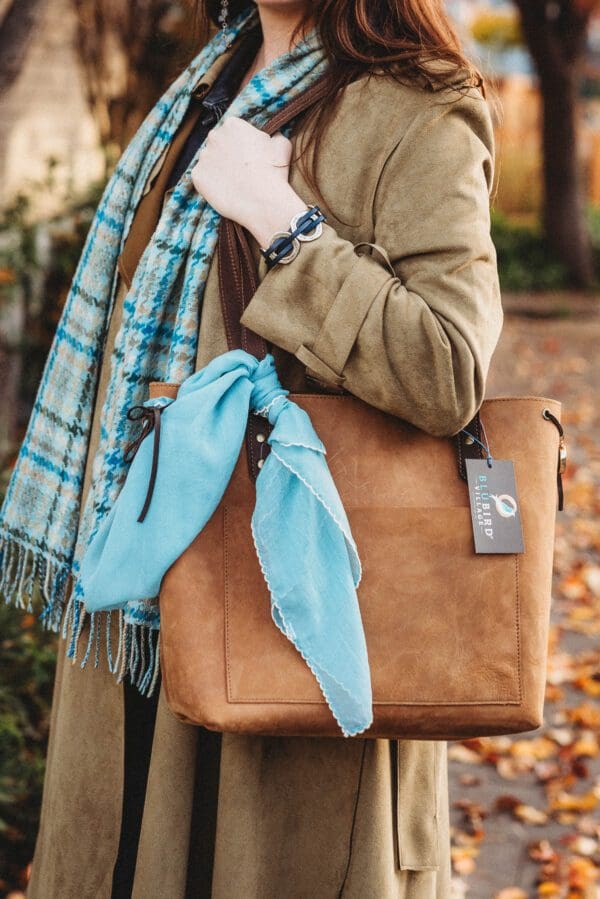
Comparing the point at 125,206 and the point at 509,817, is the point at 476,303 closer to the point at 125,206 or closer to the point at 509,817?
the point at 125,206

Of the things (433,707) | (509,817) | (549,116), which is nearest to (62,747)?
(433,707)

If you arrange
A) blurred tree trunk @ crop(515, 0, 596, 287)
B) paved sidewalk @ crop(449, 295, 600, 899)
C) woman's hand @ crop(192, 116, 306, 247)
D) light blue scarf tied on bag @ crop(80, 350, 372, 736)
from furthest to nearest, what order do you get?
blurred tree trunk @ crop(515, 0, 596, 287), paved sidewalk @ crop(449, 295, 600, 899), woman's hand @ crop(192, 116, 306, 247), light blue scarf tied on bag @ crop(80, 350, 372, 736)

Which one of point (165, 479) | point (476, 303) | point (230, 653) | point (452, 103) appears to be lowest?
point (230, 653)

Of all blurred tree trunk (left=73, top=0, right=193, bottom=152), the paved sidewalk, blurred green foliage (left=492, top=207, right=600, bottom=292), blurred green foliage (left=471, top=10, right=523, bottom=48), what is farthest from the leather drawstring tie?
blurred green foliage (left=471, top=10, right=523, bottom=48)

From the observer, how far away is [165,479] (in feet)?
4.52

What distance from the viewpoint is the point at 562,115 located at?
1177cm

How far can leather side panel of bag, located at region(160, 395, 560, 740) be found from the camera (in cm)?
136

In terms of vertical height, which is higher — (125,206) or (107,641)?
(125,206)

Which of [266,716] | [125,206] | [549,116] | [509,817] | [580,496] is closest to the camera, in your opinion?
[266,716]

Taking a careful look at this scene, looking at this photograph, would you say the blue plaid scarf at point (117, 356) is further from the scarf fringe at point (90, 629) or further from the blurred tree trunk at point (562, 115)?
the blurred tree trunk at point (562, 115)

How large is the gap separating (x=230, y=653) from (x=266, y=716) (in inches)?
4.0

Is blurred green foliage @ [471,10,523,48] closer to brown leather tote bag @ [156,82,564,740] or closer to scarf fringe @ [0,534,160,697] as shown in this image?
scarf fringe @ [0,534,160,697]

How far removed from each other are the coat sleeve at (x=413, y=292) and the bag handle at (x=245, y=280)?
0.14 feet

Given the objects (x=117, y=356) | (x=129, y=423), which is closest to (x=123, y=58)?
(x=117, y=356)
